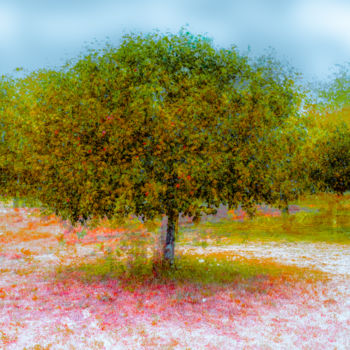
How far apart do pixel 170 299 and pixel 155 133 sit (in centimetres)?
487

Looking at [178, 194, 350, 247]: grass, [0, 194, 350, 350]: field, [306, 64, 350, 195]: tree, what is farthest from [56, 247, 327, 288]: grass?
[306, 64, 350, 195]: tree

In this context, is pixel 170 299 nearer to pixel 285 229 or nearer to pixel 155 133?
pixel 155 133

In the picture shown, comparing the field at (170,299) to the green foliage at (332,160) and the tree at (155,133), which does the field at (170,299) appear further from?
the green foliage at (332,160)

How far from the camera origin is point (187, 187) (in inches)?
478

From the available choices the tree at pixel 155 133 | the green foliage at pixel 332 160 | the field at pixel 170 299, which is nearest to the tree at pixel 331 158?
the green foliage at pixel 332 160

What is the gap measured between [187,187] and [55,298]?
5.26m

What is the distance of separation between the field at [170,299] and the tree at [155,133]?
1.87m

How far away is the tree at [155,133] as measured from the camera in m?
12.2

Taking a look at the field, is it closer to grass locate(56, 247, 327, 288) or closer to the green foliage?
grass locate(56, 247, 327, 288)

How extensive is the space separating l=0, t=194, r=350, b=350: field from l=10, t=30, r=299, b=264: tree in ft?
6.15

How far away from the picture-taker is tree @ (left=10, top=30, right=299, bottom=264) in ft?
40.0

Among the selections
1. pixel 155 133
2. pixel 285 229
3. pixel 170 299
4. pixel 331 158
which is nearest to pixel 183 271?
pixel 170 299

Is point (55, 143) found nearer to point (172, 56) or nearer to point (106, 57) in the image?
point (106, 57)

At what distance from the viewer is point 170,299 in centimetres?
1233
